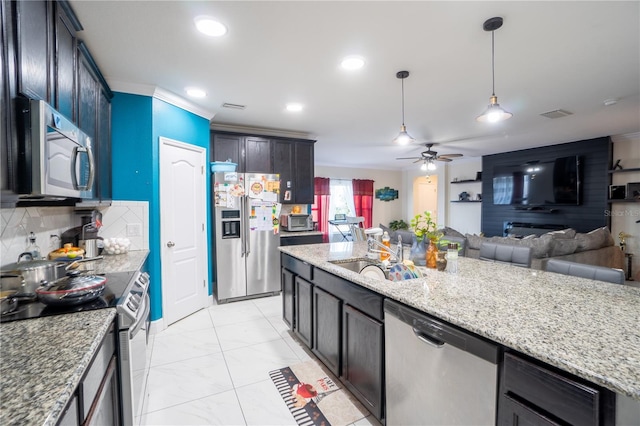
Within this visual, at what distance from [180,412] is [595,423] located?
2108mm

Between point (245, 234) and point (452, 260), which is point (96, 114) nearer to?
point (245, 234)

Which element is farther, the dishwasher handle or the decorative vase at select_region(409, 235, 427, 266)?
the decorative vase at select_region(409, 235, 427, 266)

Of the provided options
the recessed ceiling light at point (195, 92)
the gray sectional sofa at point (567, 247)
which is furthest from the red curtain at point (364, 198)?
the recessed ceiling light at point (195, 92)

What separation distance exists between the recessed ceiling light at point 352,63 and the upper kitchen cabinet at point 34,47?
6.05 feet

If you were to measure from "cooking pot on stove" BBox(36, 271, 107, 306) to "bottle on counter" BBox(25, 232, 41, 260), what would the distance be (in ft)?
1.56

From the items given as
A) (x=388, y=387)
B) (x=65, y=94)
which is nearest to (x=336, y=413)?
(x=388, y=387)

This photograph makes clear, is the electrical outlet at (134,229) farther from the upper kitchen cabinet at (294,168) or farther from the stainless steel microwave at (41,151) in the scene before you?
the upper kitchen cabinet at (294,168)

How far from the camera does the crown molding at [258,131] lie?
13.9 feet

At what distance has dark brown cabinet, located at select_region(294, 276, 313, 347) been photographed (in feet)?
7.92

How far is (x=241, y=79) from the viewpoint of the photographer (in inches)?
108

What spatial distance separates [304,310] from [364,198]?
6393 mm

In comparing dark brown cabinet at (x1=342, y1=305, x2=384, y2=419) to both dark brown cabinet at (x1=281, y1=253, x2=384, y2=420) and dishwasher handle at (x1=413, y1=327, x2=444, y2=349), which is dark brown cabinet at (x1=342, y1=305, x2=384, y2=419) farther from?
dishwasher handle at (x1=413, y1=327, x2=444, y2=349)

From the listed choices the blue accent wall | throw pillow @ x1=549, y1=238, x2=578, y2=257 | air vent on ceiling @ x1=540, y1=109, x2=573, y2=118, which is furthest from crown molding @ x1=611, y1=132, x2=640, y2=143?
the blue accent wall

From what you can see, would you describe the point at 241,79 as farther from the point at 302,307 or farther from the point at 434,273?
the point at 434,273
